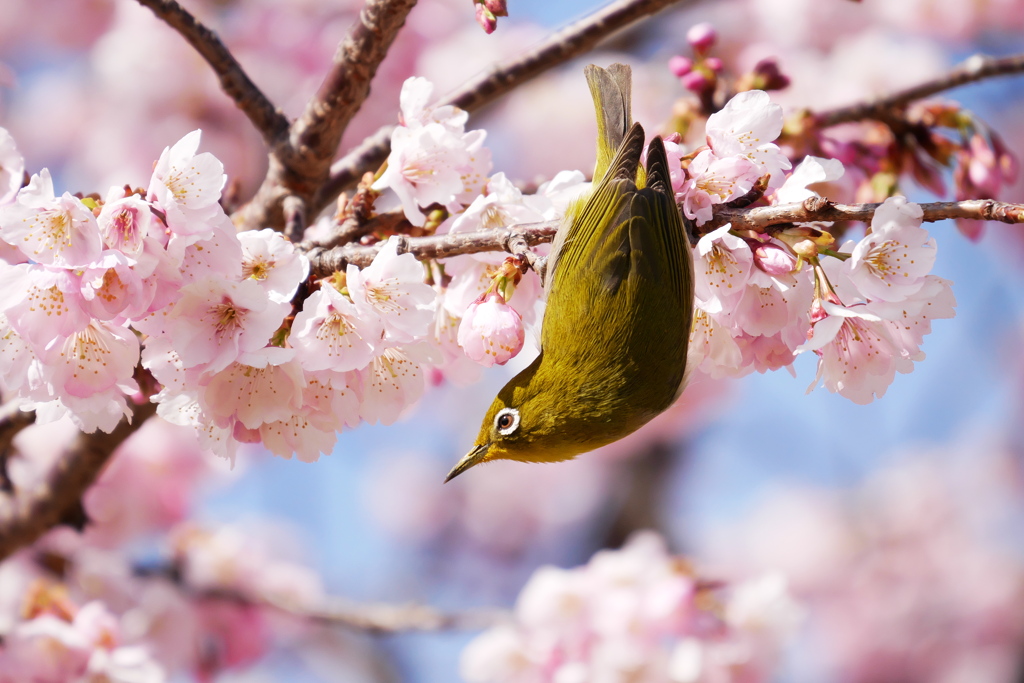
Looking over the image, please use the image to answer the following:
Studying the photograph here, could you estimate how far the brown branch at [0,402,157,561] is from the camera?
2.31m

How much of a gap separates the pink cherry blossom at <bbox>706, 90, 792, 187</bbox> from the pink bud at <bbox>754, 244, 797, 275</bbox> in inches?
7.1

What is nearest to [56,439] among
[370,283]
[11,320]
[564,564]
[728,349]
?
[11,320]

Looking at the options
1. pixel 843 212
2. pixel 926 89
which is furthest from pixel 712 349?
pixel 926 89

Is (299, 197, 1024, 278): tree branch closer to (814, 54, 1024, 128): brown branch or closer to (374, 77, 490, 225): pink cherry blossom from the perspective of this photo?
(374, 77, 490, 225): pink cherry blossom

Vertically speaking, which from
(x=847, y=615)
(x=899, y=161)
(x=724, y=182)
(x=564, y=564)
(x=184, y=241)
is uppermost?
(x=184, y=241)

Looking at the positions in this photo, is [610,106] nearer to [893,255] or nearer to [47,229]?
[893,255]

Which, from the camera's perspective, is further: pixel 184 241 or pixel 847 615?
pixel 847 615

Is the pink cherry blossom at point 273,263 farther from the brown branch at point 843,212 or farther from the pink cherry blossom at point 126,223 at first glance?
the brown branch at point 843,212

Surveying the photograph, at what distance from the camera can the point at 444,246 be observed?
5.28 feet

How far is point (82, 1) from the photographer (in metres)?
5.79

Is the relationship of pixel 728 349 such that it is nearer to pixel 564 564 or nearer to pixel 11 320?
pixel 11 320

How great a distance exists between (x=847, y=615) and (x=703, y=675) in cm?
469

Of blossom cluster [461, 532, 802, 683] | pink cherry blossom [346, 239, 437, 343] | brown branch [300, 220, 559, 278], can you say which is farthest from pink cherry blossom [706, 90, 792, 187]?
blossom cluster [461, 532, 802, 683]

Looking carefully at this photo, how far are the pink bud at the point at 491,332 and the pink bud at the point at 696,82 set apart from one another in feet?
4.28
